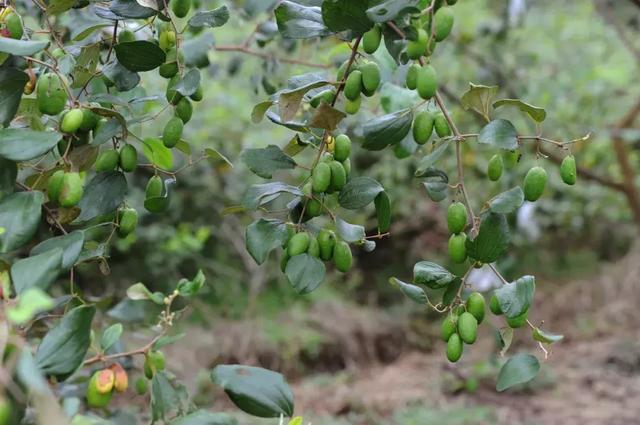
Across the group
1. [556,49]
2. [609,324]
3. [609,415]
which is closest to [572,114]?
[556,49]

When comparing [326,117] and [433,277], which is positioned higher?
[326,117]

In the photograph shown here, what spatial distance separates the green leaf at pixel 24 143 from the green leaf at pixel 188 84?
16 cm

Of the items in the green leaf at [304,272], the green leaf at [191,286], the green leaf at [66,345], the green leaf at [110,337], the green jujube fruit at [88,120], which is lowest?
the green leaf at [191,286]

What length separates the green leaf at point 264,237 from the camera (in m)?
0.86

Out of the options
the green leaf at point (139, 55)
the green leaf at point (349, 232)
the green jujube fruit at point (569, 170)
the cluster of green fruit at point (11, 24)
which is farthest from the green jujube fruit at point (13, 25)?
the green jujube fruit at point (569, 170)

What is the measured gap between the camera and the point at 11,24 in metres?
0.85

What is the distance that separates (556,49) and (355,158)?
60.1 inches

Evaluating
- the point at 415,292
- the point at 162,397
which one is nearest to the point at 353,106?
the point at 415,292

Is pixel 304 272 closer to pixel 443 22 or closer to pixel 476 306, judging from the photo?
pixel 476 306

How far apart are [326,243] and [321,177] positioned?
8 centimetres

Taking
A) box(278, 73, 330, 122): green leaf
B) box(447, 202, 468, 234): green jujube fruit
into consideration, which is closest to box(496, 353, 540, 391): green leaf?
box(447, 202, 468, 234): green jujube fruit

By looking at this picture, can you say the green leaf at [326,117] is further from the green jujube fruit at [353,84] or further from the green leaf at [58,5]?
the green leaf at [58,5]

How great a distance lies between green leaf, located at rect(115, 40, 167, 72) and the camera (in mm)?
876

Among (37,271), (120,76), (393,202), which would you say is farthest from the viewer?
(393,202)
